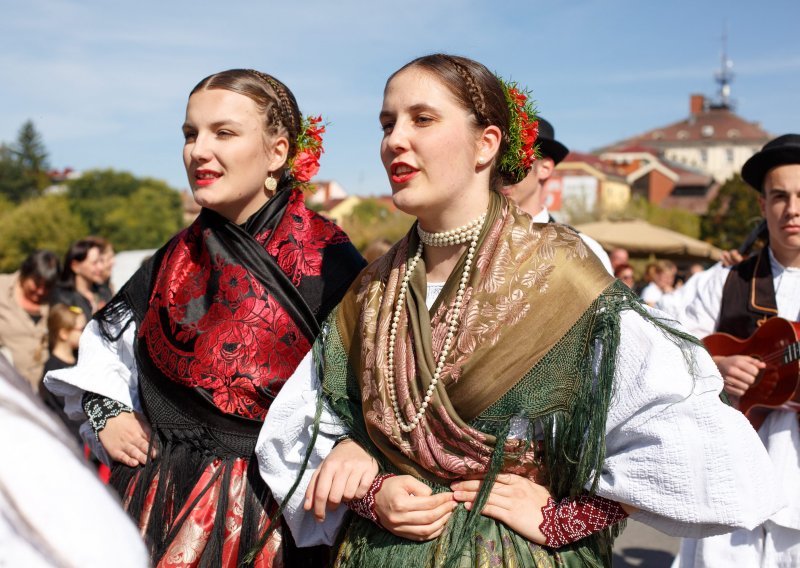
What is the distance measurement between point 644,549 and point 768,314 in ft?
9.74

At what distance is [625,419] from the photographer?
6.61ft

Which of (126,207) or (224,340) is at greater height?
(126,207)

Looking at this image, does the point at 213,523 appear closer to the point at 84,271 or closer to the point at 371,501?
the point at 371,501

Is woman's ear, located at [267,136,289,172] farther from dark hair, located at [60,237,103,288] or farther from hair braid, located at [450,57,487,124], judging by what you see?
dark hair, located at [60,237,103,288]

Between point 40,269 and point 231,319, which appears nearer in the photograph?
point 231,319

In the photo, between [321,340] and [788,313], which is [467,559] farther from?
[788,313]

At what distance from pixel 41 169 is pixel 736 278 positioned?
100m

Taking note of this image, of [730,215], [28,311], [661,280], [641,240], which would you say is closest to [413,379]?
[28,311]

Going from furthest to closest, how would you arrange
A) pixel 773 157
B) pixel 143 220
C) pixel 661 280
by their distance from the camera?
pixel 143 220 → pixel 661 280 → pixel 773 157

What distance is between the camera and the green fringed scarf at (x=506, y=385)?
203 centimetres

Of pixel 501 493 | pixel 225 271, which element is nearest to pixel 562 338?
pixel 501 493

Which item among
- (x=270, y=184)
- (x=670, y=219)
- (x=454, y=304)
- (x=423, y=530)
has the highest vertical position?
(x=670, y=219)

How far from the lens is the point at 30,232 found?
2137 inches

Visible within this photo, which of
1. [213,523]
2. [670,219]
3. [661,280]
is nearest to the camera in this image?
[213,523]
